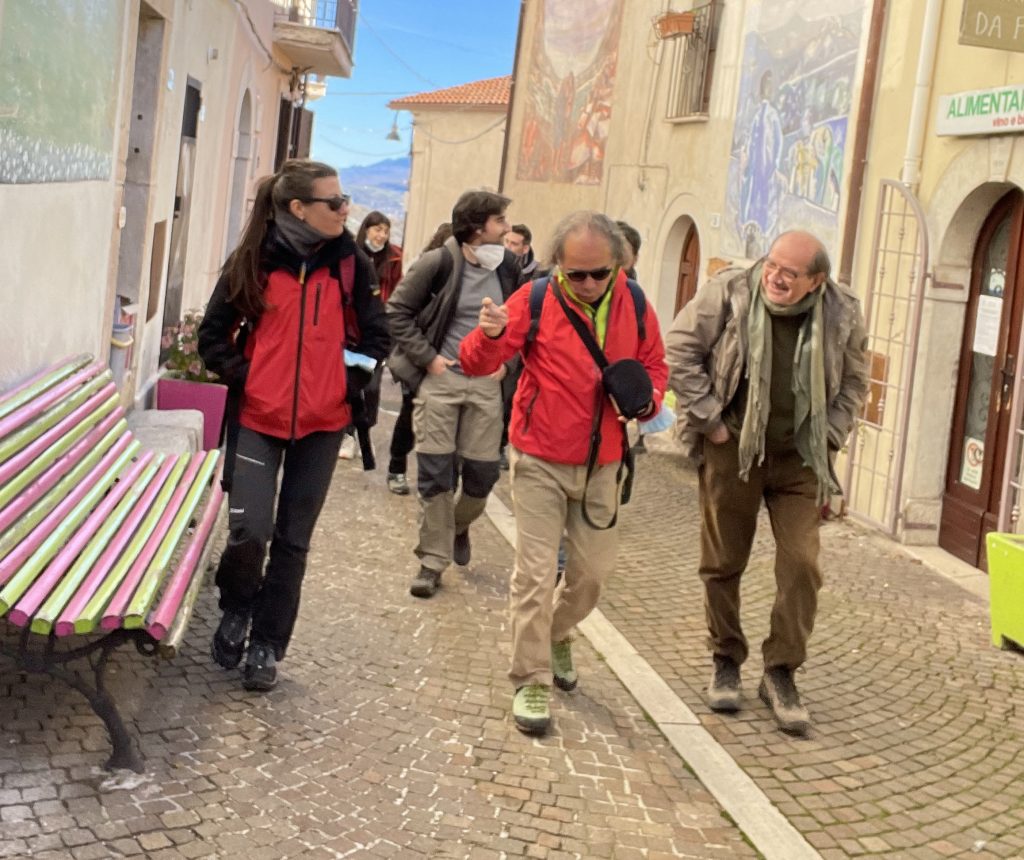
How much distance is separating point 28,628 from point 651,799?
200 centimetres

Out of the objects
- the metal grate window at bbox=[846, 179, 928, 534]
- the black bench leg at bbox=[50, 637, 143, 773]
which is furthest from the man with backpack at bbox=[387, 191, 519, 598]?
the metal grate window at bbox=[846, 179, 928, 534]

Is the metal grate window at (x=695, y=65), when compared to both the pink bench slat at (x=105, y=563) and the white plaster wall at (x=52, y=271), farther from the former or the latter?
the pink bench slat at (x=105, y=563)

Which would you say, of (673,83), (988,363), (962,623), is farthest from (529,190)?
(962,623)

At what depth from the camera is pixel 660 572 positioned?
26.9 feet

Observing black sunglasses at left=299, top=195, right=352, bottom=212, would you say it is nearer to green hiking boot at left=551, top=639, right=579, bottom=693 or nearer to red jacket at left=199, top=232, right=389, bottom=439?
red jacket at left=199, top=232, right=389, bottom=439

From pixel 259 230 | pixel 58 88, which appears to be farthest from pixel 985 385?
pixel 58 88

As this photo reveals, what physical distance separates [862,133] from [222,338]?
7238 millimetres

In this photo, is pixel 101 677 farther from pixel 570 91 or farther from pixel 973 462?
pixel 570 91

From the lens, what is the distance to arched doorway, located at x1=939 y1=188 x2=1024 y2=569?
30.0 feet

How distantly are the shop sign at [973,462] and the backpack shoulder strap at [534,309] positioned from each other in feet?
16.9

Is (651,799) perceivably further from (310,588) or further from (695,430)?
(310,588)

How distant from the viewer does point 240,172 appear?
58.8 ft

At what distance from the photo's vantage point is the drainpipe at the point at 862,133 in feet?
35.6

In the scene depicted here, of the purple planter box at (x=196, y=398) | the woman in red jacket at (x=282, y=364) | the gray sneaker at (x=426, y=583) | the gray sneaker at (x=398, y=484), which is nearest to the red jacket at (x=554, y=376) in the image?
the woman in red jacket at (x=282, y=364)
